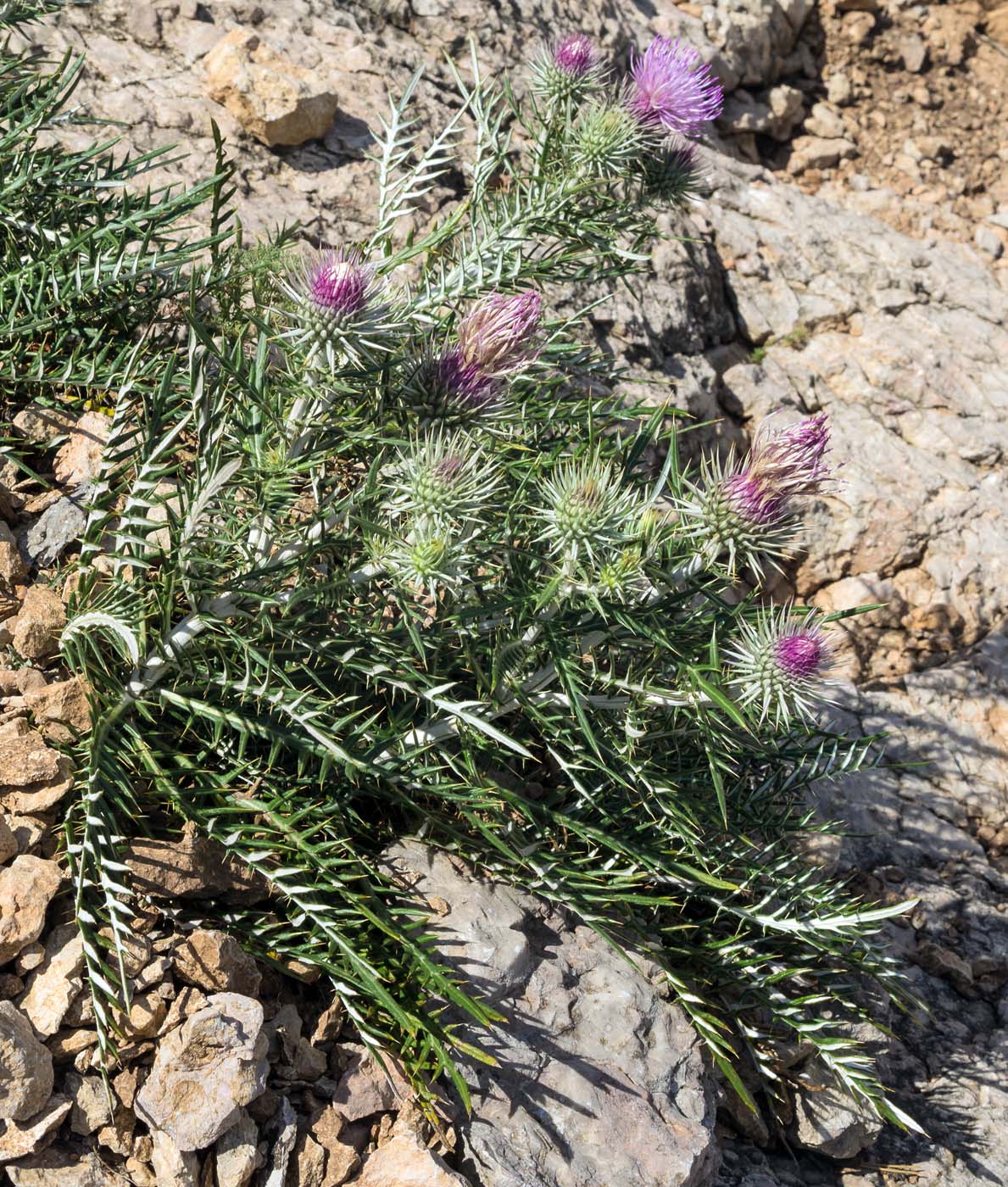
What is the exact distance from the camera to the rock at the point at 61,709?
3.04 meters

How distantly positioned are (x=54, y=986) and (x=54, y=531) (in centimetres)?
155

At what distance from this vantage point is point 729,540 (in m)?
2.87

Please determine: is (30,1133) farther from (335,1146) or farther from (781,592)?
(781,592)

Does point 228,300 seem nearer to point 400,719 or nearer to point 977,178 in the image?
point 400,719

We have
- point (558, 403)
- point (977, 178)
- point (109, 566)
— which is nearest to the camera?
point (109, 566)

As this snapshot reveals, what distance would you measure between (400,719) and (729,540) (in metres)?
1.05

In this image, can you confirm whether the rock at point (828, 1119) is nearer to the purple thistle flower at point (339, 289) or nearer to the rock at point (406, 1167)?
the rock at point (406, 1167)

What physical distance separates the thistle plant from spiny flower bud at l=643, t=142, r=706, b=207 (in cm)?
10

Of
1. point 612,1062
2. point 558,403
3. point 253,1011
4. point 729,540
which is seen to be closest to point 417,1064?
point 253,1011

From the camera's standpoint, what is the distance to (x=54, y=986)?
2.66m

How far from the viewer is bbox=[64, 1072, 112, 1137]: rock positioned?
260 centimetres

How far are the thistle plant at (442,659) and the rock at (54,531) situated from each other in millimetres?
116

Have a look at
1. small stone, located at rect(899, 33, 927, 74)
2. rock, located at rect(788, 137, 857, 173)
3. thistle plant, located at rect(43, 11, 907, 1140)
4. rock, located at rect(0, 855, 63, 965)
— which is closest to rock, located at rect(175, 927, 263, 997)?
thistle plant, located at rect(43, 11, 907, 1140)

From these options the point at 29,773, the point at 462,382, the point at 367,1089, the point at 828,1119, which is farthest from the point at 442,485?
the point at 828,1119
